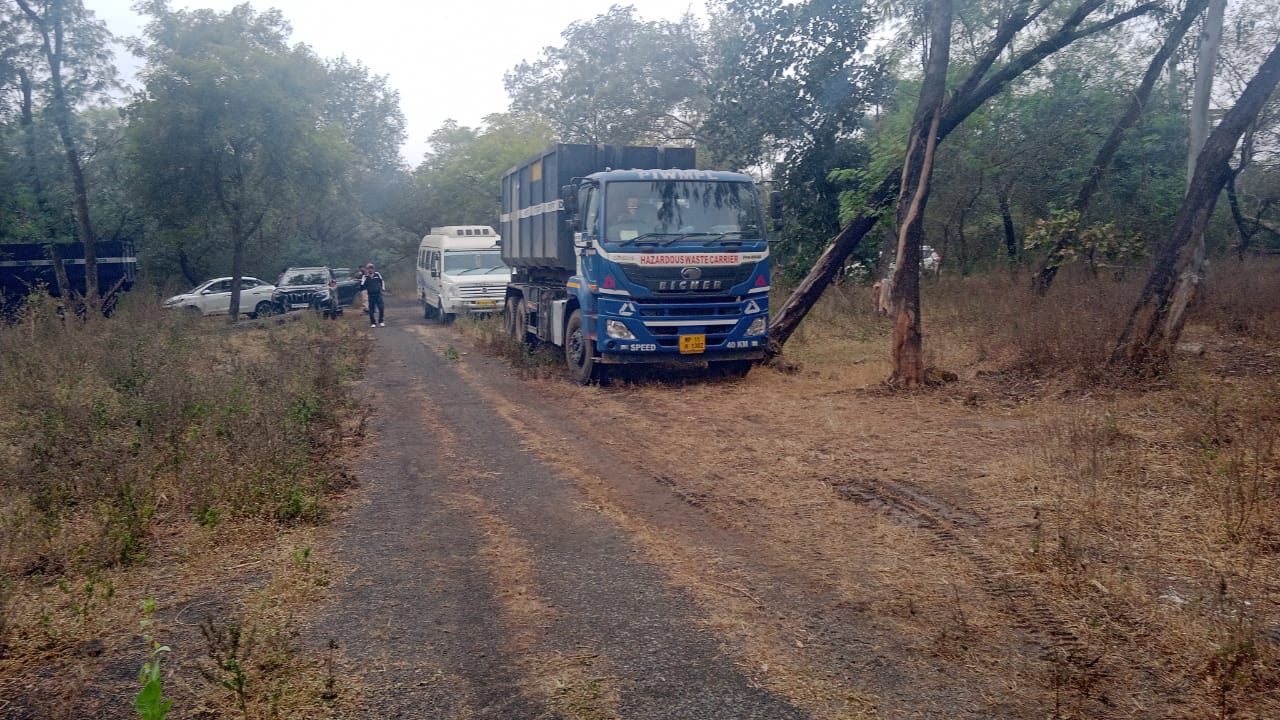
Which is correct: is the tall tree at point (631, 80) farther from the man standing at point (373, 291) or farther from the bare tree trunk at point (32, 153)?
the bare tree trunk at point (32, 153)

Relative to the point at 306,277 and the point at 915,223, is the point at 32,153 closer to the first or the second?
the point at 306,277

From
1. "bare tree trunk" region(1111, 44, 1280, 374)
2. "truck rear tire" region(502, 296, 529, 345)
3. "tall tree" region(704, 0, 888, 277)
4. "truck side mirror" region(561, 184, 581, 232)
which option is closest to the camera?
"bare tree trunk" region(1111, 44, 1280, 374)

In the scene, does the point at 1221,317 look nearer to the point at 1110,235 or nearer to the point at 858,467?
the point at 1110,235

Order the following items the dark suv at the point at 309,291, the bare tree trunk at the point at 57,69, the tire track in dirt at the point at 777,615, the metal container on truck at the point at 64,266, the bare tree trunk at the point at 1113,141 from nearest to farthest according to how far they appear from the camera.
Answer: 1. the tire track in dirt at the point at 777,615
2. the bare tree trunk at the point at 1113,141
3. the bare tree trunk at the point at 57,69
4. the metal container on truck at the point at 64,266
5. the dark suv at the point at 309,291

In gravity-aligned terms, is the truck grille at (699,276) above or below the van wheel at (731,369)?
above

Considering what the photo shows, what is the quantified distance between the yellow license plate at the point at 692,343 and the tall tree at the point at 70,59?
1834 cm

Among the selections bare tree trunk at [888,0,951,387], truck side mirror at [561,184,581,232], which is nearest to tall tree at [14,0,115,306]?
truck side mirror at [561,184,581,232]

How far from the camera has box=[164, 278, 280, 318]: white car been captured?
1069 inches

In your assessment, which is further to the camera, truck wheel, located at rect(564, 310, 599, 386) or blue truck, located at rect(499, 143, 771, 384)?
truck wheel, located at rect(564, 310, 599, 386)

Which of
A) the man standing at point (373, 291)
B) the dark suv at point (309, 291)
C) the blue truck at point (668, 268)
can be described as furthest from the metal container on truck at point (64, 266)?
the blue truck at point (668, 268)

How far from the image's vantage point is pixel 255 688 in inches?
152

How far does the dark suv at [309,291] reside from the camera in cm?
2592

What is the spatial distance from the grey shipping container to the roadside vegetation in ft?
12.7

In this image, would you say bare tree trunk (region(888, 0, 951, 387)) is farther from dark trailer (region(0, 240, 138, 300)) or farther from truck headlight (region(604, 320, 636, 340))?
dark trailer (region(0, 240, 138, 300))
